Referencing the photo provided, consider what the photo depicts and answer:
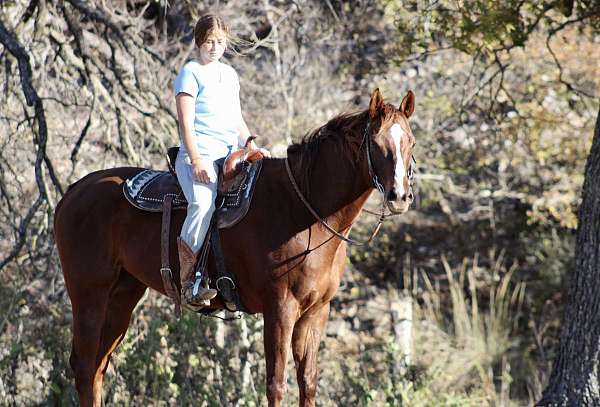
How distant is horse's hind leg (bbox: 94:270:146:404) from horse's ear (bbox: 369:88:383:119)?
2032 mm

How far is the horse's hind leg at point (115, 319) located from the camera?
5.18 m

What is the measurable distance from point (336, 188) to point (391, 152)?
0.50 metres

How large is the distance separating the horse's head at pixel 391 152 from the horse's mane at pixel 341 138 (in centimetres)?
1

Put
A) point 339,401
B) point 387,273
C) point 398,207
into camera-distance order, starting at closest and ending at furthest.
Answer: point 398,207
point 339,401
point 387,273

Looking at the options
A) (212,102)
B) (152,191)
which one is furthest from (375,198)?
(212,102)

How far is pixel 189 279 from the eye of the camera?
445cm

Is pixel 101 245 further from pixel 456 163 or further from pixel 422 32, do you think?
pixel 456 163

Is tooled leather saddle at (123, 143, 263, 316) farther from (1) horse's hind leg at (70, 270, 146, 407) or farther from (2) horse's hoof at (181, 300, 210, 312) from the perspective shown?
(1) horse's hind leg at (70, 270, 146, 407)

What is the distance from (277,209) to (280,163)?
11.3 inches

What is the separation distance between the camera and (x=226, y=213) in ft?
14.5

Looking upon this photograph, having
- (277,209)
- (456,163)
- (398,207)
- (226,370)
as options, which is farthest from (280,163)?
(456,163)

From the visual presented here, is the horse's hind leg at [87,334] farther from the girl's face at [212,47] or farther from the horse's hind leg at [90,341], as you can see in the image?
the girl's face at [212,47]

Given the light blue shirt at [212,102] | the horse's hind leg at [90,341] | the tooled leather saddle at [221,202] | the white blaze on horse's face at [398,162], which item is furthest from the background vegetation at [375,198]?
the white blaze on horse's face at [398,162]

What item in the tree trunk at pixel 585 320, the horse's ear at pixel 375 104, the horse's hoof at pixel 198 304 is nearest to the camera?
the horse's ear at pixel 375 104
